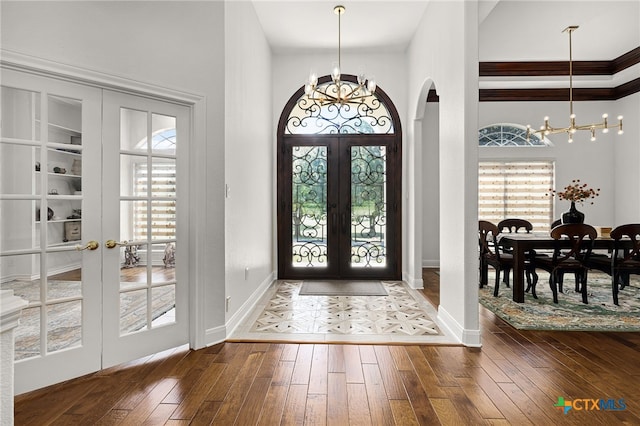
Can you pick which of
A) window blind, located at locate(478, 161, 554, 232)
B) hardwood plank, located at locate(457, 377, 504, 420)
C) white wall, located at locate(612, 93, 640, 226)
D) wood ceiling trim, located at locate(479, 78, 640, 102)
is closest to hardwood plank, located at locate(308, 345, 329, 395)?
hardwood plank, located at locate(457, 377, 504, 420)

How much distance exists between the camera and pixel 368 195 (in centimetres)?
578

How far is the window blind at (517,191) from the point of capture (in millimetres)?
7039

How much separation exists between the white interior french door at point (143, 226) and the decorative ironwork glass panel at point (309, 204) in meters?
2.89

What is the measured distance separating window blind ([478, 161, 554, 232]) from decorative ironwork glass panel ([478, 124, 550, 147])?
15.0 inches

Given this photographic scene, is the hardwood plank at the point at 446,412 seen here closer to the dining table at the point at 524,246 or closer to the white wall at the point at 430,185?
the dining table at the point at 524,246

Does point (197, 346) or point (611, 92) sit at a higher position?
point (611, 92)

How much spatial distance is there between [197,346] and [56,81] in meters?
2.17

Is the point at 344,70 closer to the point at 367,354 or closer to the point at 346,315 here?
the point at 346,315

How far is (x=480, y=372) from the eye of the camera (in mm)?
2615

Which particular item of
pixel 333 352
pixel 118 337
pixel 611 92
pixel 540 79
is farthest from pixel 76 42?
pixel 611 92

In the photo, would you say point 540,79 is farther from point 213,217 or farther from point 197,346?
point 197,346

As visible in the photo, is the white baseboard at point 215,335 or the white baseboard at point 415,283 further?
the white baseboard at point 415,283

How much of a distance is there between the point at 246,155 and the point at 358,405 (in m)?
2.80

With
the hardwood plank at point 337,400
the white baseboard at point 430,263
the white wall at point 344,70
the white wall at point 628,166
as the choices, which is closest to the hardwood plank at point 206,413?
the hardwood plank at point 337,400
